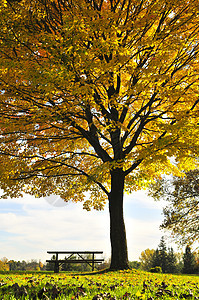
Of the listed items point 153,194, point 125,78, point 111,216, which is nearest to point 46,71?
point 125,78

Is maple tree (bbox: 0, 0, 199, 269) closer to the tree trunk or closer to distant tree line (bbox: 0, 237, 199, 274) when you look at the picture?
the tree trunk

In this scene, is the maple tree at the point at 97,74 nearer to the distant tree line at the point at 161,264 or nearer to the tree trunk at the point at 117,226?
the tree trunk at the point at 117,226

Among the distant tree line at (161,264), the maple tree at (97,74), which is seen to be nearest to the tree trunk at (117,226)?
the maple tree at (97,74)

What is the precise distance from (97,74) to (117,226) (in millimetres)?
6285

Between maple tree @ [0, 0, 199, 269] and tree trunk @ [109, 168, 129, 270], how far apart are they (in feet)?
0.13

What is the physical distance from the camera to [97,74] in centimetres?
1018

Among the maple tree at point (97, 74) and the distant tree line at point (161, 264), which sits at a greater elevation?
the maple tree at point (97, 74)

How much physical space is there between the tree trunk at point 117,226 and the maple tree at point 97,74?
0.13 ft

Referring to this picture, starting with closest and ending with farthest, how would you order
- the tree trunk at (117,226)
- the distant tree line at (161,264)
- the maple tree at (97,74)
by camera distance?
the maple tree at (97,74)
the tree trunk at (117,226)
the distant tree line at (161,264)

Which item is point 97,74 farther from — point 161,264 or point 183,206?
point 161,264

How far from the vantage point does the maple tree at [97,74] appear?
337 inches

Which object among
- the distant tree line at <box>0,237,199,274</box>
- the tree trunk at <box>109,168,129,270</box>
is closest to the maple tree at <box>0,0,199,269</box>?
the tree trunk at <box>109,168,129,270</box>

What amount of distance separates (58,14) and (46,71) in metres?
3.95

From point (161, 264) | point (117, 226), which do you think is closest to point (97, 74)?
→ point (117, 226)
